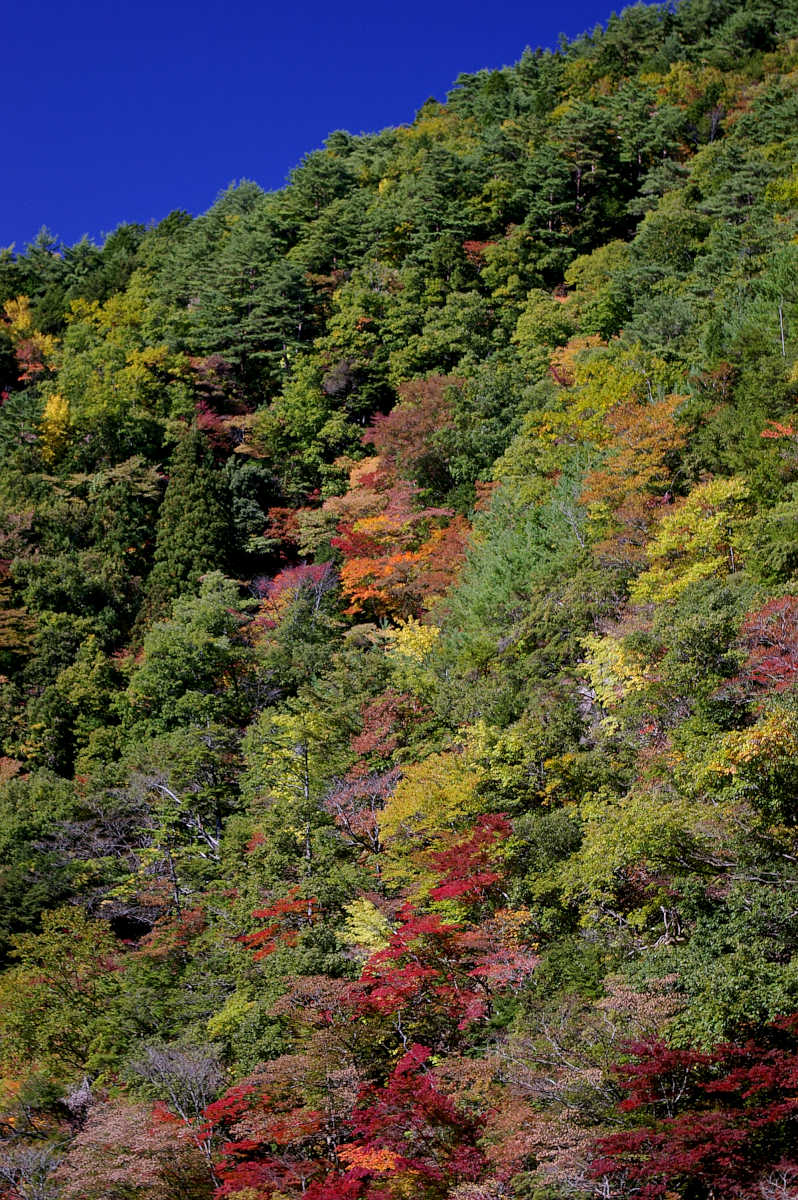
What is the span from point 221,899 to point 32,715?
13.8 m

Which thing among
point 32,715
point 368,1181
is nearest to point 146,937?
point 368,1181

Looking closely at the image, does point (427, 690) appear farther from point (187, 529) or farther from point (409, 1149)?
point (187, 529)

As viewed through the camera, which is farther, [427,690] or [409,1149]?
[427,690]

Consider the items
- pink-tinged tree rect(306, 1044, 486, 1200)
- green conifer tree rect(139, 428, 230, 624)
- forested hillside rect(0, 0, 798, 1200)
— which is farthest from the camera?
green conifer tree rect(139, 428, 230, 624)

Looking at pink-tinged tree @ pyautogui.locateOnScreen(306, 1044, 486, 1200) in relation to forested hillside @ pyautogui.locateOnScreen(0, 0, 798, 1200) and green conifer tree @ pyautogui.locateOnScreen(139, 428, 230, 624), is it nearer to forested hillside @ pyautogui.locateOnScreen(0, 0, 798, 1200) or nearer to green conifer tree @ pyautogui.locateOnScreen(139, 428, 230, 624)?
forested hillside @ pyautogui.locateOnScreen(0, 0, 798, 1200)

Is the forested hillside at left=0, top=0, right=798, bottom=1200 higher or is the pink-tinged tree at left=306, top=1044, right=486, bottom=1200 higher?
the forested hillside at left=0, top=0, right=798, bottom=1200

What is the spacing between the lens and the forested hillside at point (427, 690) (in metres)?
14.1

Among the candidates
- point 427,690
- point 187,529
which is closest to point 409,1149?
point 427,690

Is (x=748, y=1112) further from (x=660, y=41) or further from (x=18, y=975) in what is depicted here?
(x=660, y=41)

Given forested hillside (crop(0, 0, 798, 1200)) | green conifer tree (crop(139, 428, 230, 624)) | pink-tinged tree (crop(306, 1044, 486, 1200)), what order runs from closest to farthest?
pink-tinged tree (crop(306, 1044, 486, 1200)), forested hillside (crop(0, 0, 798, 1200)), green conifer tree (crop(139, 428, 230, 624))

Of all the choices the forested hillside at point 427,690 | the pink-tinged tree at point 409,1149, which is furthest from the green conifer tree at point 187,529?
Result: the pink-tinged tree at point 409,1149

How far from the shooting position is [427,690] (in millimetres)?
24453

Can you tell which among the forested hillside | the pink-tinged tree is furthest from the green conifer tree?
the pink-tinged tree

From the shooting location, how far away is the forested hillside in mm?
14125
